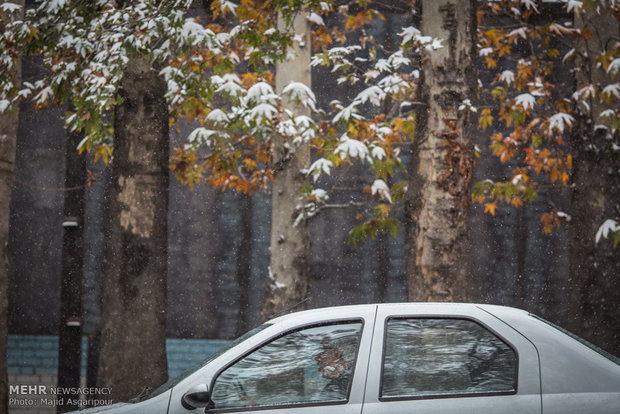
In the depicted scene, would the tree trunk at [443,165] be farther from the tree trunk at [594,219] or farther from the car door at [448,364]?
the tree trunk at [594,219]

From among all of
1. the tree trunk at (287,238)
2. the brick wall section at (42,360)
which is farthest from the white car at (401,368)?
the brick wall section at (42,360)

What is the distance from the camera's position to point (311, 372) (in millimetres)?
3846

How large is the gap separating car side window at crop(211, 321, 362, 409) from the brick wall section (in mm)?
7682

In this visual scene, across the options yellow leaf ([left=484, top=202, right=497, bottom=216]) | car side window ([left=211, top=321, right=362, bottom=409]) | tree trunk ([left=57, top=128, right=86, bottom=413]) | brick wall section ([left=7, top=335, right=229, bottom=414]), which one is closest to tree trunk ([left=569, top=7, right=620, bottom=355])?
yellow leaf ([left=484, top=202, right=497, bottom=216])

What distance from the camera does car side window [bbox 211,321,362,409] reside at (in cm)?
373

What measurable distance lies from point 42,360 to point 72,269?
3.27 meters

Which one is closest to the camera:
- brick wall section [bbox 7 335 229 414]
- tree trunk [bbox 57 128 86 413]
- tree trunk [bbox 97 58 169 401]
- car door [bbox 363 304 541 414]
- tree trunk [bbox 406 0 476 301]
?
car door [bbox 363 304 541 414]

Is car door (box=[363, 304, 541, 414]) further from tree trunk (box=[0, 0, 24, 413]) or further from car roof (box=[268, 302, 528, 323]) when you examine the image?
tree trunk (box=[0, 0, 24, 413])

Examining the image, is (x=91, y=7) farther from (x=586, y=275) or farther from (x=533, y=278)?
(x=533, y=278)

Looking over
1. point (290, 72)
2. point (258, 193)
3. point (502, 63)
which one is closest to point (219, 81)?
point (290, 72)

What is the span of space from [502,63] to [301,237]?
576 cm

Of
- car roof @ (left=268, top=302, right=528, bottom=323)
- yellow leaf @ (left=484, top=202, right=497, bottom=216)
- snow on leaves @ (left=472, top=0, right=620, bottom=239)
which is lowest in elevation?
car roof @ (left=268, top=302, right=528, bottom=323)

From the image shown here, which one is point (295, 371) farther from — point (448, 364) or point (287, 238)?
point (287, 238)

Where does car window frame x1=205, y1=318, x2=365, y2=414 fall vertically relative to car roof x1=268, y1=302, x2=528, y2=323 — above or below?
below
